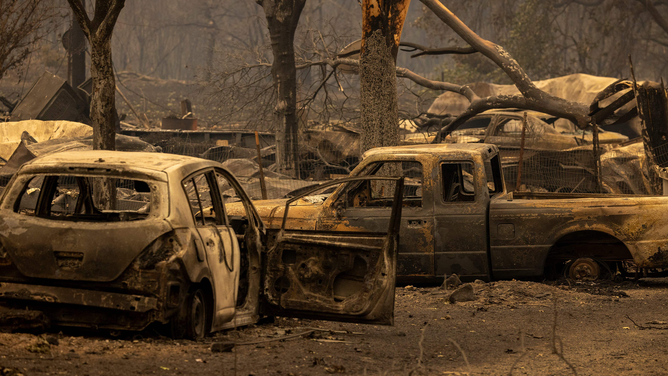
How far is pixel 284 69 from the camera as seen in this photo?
69.2ft

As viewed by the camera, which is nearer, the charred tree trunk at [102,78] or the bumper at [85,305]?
the bumper at [85,305]

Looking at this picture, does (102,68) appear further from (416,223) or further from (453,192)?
(453,192)

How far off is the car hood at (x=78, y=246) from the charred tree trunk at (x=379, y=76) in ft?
25.9

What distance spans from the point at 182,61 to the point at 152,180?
216 feet

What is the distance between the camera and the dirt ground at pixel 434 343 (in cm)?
475

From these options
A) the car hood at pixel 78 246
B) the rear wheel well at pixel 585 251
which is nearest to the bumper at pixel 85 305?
the car hood at pixel 78 246

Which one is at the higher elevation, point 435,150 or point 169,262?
point 435,150

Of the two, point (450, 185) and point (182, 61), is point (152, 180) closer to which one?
point (450, 185)

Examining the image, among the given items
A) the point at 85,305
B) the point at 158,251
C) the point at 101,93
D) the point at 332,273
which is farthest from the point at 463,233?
Result: the point at 101,93

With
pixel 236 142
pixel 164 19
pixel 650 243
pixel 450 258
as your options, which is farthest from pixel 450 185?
pixel 164 19

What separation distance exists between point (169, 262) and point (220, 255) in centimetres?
74

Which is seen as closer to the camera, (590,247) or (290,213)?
(290,213)

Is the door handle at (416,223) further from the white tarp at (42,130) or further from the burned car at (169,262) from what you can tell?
the white tarp at (42,130)

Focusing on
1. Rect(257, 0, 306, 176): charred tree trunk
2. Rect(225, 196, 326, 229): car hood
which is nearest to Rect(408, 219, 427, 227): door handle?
Rect(225, 196, 326, 229): car hood
